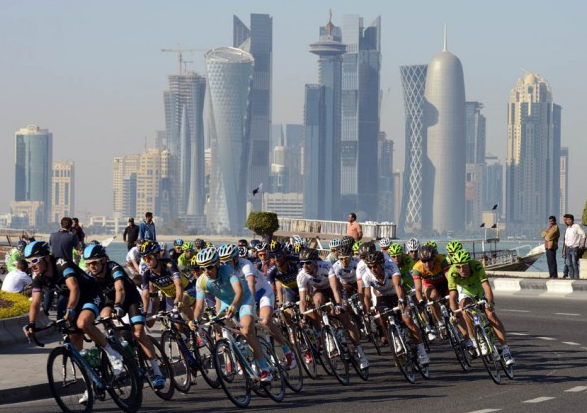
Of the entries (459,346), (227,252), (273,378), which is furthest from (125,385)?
(459,346)

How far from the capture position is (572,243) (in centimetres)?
3294

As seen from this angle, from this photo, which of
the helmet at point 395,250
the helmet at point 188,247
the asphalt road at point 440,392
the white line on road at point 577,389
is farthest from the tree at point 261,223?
the white line on road at point 577,389

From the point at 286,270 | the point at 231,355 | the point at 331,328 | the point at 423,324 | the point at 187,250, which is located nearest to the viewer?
the point at 231,355

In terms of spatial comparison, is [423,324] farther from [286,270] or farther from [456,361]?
[286,270]

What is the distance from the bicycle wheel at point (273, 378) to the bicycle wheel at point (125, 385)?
149cm

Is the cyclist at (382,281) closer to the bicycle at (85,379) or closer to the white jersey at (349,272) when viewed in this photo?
the white jersey at (349,272)

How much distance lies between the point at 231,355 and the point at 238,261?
1.30m

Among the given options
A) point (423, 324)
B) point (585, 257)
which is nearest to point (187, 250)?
point (423, 324)

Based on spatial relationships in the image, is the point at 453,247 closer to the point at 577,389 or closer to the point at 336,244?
the point at 577,389

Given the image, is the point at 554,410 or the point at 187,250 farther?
the point at 187,250

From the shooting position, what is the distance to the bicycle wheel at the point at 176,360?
13703mm

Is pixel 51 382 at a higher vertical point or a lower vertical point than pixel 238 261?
lower

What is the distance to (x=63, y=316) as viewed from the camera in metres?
12.5

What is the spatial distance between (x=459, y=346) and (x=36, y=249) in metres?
6.10
